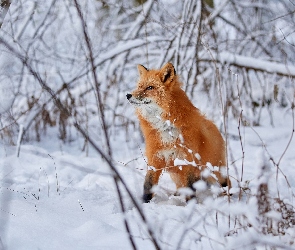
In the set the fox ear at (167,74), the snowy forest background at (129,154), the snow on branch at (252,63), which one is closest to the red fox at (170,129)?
the fox ear at (167,74)

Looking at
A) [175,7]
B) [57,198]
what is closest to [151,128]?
[57,198]

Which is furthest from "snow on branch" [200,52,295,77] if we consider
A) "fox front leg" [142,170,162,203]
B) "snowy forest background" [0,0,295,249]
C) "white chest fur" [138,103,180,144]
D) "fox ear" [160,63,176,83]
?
"fox front leg" [142,170,162,203]

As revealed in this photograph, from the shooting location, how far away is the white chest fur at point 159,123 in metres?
3.64

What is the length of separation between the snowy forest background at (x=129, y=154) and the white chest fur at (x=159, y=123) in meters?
0.30

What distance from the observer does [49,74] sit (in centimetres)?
841

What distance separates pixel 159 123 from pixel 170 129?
0.11 metres

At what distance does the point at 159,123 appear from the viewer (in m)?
3.72

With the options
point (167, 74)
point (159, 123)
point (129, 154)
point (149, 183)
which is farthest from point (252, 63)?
point (149, 183)

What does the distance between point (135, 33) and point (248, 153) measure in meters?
2.54

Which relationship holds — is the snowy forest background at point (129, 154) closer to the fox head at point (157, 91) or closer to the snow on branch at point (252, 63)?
the snow on branch at point (252, 63)

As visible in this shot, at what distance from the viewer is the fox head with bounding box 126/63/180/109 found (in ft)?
12.2

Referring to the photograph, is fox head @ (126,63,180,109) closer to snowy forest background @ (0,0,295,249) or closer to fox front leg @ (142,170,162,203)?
snowy forest background @ (0,0,295,249)

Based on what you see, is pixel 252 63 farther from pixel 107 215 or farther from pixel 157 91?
pixel 107 215

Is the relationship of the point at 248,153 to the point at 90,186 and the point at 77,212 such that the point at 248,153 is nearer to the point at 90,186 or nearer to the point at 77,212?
the point at 90,186
